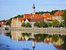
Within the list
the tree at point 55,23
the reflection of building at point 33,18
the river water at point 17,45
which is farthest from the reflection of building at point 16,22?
the tree at point 55,23

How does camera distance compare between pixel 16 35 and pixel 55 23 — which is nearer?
pixel 55 23

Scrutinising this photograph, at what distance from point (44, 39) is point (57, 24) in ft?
0.95

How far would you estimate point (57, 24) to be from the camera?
2.57 metres

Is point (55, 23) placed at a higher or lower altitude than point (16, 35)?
higher

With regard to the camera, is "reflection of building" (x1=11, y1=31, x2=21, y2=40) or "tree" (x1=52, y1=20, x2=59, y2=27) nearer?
"tree" (x1=52, y1=20, x2=59, y2=27)

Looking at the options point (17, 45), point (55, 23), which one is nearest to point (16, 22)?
point (17, 45)

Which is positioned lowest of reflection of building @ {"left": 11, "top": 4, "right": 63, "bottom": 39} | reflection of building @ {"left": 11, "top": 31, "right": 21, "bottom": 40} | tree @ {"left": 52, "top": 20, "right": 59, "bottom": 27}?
reflection of building @ {"left": 11, "top": 31, "right": 21, "bottom": 40}

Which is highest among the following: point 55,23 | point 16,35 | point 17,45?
point 55,23

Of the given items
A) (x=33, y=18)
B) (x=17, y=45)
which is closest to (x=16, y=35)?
(x=17, y=45)

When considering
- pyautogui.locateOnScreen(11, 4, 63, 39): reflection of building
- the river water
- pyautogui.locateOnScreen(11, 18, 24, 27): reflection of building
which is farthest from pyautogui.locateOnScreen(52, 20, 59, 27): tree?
pyautogui.locateOnScreen(11, 18, 24, 27): reflection of building

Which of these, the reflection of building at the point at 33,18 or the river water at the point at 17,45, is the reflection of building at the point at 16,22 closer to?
the reflection of building at the point at 33,18

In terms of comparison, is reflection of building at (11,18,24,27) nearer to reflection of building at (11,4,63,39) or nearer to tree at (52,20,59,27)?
reflection of building at (11,4,63,39)

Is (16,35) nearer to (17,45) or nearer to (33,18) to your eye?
(17,45)

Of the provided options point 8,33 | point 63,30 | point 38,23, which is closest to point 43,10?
point 38,23
